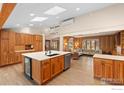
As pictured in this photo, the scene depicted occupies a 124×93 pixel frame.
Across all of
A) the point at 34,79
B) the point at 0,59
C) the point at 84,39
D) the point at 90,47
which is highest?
the point at 84,39

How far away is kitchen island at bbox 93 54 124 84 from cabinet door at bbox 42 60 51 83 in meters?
1.38

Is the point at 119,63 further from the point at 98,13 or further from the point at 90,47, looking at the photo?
the point at 90,47

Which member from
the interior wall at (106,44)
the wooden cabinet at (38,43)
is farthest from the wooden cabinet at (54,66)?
the wooden cabinet at (38,43)

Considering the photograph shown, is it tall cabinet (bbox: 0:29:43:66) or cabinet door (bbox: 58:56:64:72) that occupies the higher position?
tall cabinet (bbox: 0:29:43:66)

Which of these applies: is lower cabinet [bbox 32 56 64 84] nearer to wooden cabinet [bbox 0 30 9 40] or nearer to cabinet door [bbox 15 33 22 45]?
wooden cabinet [bbox 0 30 9 40]

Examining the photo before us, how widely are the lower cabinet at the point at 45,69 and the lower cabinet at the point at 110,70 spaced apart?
122 centimetres

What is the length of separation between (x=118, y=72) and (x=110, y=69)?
0.65ft

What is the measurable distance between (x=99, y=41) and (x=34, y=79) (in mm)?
3241

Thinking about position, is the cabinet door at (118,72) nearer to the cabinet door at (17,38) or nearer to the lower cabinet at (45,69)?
the lower cabinet at (45,69)

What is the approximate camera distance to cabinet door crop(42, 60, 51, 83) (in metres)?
2.62

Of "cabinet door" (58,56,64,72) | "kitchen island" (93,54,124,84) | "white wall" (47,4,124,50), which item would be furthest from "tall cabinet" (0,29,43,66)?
"kitchen island" (93,54,124,84)

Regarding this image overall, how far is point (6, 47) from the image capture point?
4.70 meters

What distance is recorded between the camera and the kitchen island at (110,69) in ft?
8.43
